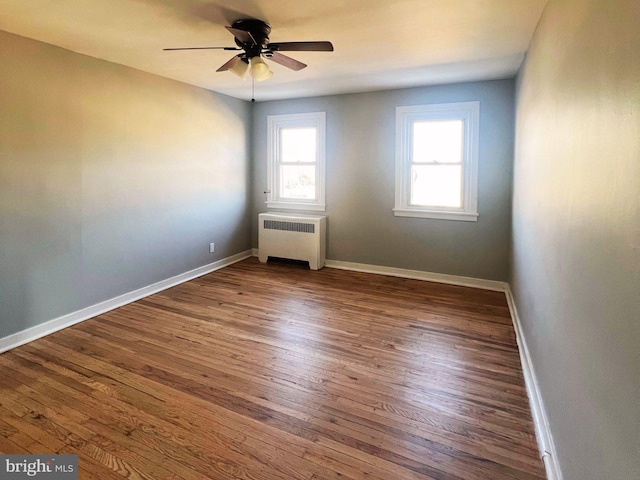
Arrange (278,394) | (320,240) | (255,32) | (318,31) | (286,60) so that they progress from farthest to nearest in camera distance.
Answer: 1. (320,240)
2. (286,60)
3. (318,31)
4. (255,32)
5. (278,394)

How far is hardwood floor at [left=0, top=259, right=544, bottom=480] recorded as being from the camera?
1.83 meters

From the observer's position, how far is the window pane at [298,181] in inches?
220

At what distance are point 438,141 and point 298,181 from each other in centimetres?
212

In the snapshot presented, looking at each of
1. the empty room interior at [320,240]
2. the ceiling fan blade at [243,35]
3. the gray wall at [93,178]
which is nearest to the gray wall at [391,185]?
the empty room interior at [320,240]

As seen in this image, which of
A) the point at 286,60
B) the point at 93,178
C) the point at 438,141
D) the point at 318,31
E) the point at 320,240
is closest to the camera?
the point at 318,31

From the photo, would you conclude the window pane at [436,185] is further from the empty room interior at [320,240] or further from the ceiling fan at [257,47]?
the ceiling fan at [257,47]

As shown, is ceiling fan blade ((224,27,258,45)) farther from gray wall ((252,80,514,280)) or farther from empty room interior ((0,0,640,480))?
gray wall ((252,80,514,280))

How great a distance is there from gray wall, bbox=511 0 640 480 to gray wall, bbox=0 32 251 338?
3756mm

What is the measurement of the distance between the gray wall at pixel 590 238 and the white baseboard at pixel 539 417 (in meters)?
0.08

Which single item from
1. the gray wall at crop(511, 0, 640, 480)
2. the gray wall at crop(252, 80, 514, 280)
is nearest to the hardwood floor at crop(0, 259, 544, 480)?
the gray wall at crop(511, 0, 640, 480)

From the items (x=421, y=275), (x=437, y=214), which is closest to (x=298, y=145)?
(x=437, y=214)

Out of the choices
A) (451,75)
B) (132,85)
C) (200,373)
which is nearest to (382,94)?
(451,75)

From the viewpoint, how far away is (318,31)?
280 cm

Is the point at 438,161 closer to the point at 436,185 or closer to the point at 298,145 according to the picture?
the point at 436,185
